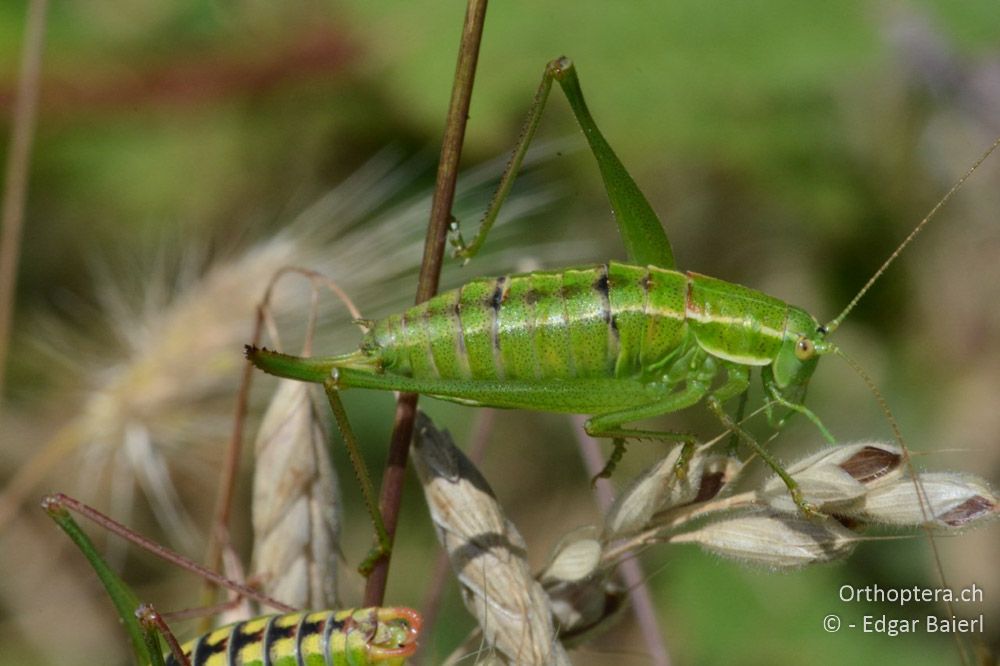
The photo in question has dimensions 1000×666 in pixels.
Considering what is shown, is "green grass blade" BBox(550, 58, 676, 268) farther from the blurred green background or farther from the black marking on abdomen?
the blurred green background

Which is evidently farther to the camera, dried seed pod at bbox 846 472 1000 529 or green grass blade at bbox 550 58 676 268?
green grass blade at bbox 550 58 676 268

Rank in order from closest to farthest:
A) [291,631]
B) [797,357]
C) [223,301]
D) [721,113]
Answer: [291,631] → [797,357] → [223,301] → [721,113]

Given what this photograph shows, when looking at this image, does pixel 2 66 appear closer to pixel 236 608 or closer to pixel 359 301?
pixel 359 301

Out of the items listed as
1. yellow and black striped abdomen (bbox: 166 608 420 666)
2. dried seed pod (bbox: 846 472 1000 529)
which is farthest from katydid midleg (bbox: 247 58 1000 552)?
yellow and black striped abdomen (bbox: 166 608 420 666)

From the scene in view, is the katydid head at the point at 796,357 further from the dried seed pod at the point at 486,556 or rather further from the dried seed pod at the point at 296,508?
the dried seed pod at the point at 296,508

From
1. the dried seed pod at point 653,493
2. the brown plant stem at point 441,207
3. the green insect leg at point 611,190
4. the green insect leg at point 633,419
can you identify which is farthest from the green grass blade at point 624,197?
the dried seed pod at point 653,493

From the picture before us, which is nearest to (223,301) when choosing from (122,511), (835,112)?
(122,511)
